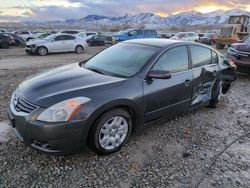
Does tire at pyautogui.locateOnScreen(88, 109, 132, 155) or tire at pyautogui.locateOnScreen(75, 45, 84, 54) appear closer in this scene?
tire at pyautogui.locateOnScreen(88, 109, 132, 155)

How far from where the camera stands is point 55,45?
1557 centimetres

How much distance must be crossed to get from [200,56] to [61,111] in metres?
3.00

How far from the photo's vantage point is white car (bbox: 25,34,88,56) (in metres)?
14.7

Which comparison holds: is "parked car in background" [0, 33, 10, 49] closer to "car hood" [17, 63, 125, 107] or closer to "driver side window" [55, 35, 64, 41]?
"driver side window" [55, 35, 64, 41]

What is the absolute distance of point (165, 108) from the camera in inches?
150

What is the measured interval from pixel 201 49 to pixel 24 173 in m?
3.76

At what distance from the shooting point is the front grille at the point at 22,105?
9.20 ft

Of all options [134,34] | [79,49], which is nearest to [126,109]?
[79,49]

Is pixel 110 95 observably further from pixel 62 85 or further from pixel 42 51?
pixel 42 51

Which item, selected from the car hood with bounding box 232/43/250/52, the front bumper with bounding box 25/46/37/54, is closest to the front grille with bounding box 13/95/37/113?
the car hood with bounding box 232/43/250/52

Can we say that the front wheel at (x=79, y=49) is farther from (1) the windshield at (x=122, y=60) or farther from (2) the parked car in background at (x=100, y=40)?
(1) the windshield at (x=122, y=60)

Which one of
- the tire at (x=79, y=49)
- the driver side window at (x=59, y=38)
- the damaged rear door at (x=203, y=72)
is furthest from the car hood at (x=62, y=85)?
the tire at (x=79, y=49)

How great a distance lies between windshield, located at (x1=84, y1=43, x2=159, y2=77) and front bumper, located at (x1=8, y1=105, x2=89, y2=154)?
111 cm

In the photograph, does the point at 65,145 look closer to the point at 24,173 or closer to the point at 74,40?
the point at 24,173
